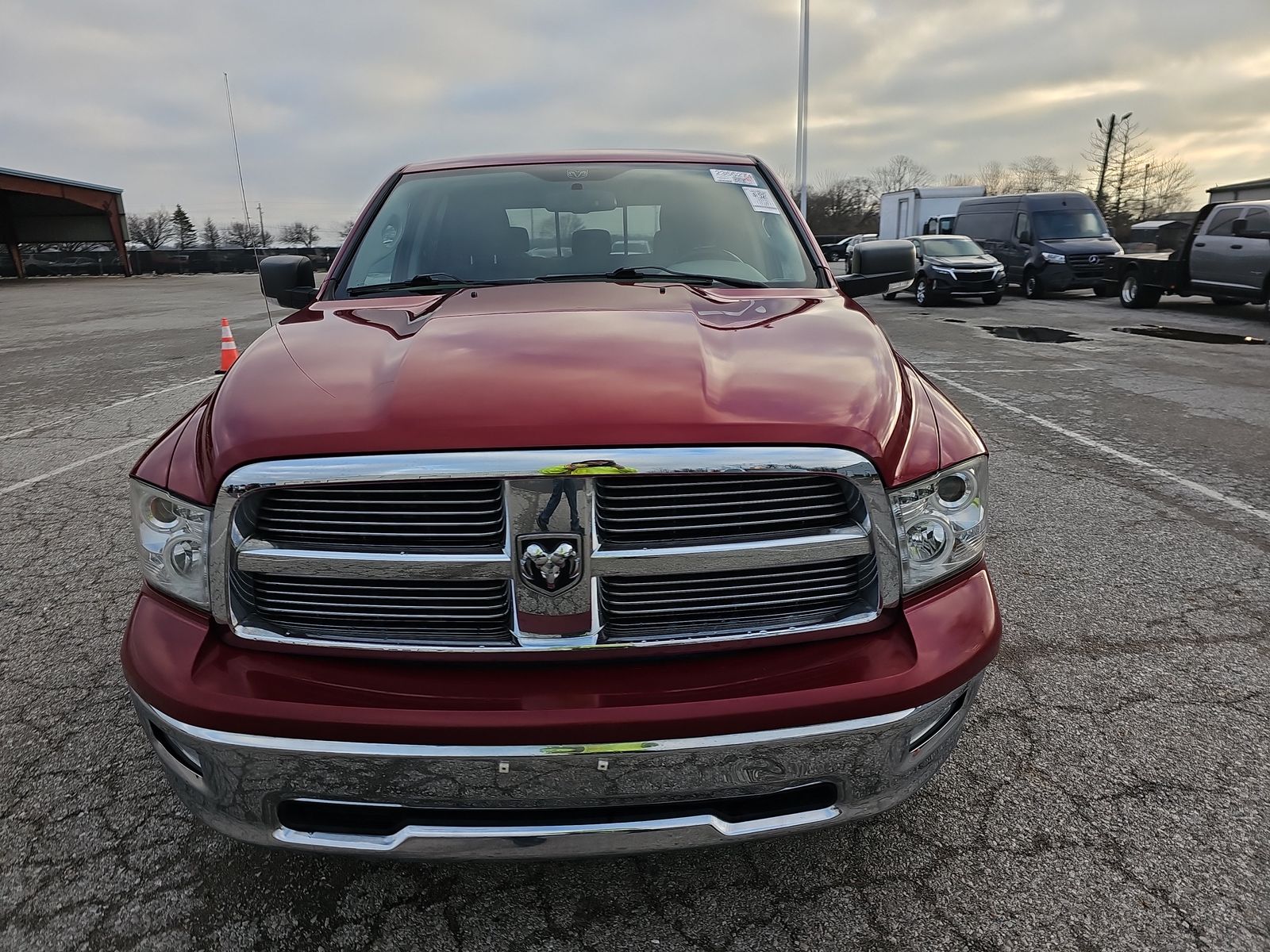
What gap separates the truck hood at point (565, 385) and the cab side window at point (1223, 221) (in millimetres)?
15018

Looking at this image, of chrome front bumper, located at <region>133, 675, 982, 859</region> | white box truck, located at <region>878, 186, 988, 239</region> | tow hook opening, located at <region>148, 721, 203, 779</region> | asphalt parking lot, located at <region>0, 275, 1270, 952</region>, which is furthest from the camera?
white box truck, located at <region>878, 186, 988, 239</region>

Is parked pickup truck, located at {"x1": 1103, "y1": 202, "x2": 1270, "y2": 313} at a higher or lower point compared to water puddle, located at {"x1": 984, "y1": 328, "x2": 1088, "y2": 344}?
higher

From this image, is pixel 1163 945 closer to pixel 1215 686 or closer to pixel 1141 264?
pixel 1215 686

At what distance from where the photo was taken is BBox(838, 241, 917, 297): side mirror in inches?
139

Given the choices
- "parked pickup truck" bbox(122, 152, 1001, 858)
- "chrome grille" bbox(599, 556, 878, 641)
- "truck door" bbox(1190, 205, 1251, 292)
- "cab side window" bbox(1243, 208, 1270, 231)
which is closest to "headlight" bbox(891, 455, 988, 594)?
"parked pickup truck" bbox(122, 152, 1001, 858)

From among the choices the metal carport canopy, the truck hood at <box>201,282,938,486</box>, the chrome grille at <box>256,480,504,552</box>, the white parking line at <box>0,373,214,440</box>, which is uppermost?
the metal carport canopy

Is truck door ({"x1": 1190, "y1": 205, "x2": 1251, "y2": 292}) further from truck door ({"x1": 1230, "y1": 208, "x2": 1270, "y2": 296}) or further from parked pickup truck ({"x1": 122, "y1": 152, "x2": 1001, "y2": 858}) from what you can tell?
parked pickup truck ({"x1": 122, "y1": 152, "x2": 1001, "y2": 858})

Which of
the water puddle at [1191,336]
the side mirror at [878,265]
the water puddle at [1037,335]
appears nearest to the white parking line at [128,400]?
the side mirror at [878,265]

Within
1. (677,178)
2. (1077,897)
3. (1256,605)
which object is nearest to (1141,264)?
(1256,605)

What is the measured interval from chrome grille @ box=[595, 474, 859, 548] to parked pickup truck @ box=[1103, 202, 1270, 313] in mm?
15203

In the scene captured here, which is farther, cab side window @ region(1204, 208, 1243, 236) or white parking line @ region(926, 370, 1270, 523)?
cab side window @ region(1204, 208, 1243, 236)

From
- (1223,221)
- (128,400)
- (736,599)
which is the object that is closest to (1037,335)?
(1223,221)

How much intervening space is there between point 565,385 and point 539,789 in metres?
0.79

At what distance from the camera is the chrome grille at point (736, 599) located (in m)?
1.64
